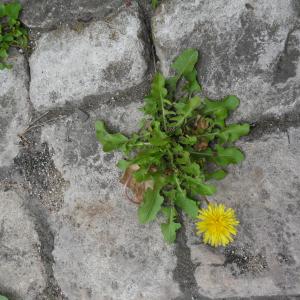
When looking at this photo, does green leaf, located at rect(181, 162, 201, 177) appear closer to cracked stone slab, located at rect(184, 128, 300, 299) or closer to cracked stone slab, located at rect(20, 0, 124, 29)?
cracked stone slab, located at rect(184, 128, 300, 299)

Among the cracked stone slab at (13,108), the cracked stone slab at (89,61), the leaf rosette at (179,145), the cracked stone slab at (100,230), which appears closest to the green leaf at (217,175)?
the leaf rosette at (179,145)

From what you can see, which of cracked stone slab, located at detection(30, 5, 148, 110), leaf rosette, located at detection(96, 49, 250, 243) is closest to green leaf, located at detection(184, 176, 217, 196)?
leaf rosette, located at detection(96, 49, 250, 243)

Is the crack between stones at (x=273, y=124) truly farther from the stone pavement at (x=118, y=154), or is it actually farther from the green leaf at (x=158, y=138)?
the green leaf at (x=158, y=138)

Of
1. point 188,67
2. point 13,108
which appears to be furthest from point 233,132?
point 13,108

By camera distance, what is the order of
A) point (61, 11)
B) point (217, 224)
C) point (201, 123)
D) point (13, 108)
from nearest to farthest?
point (217, 224), point (201, 123), point (61, 11), point (13, 108)

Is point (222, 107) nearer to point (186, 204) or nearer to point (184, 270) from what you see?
point (186, 204)

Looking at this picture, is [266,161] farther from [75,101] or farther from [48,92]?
[48,92]
